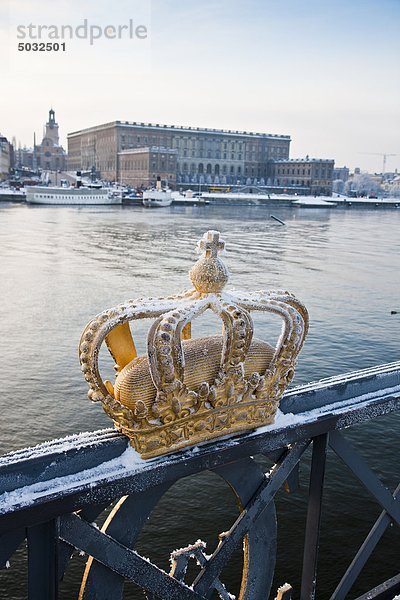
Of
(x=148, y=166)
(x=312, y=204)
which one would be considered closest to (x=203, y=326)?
(x=312, y=204)

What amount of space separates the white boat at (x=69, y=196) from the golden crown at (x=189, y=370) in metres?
65.2

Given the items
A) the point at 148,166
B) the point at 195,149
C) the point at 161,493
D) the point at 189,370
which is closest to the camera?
the point at 161,493

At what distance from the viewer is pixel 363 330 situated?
529 inches

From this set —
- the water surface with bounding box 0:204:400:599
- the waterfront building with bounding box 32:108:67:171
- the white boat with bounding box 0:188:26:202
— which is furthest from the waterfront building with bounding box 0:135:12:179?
the water surface with bounding box 0:204:400:599

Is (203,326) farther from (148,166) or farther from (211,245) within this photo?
(148,166)

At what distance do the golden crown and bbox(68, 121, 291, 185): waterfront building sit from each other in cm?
9519

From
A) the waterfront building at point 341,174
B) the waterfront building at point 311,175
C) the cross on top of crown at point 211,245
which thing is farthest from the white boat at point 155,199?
the waterfront building at point 341,174

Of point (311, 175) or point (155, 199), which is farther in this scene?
point (311, 175)

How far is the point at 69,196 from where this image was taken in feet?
217

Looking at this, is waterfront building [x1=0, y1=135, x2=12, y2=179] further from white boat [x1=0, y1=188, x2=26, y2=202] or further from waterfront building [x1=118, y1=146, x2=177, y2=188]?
white boat [x1=0, y1=188, x2=26, y2=202]

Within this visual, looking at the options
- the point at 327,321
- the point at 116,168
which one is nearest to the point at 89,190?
the point at 116,168

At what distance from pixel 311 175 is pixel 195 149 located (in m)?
21.2

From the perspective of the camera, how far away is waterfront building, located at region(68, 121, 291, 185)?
102m

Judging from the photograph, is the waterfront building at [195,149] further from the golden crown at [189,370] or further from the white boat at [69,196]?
the golden crown at [189,370]
